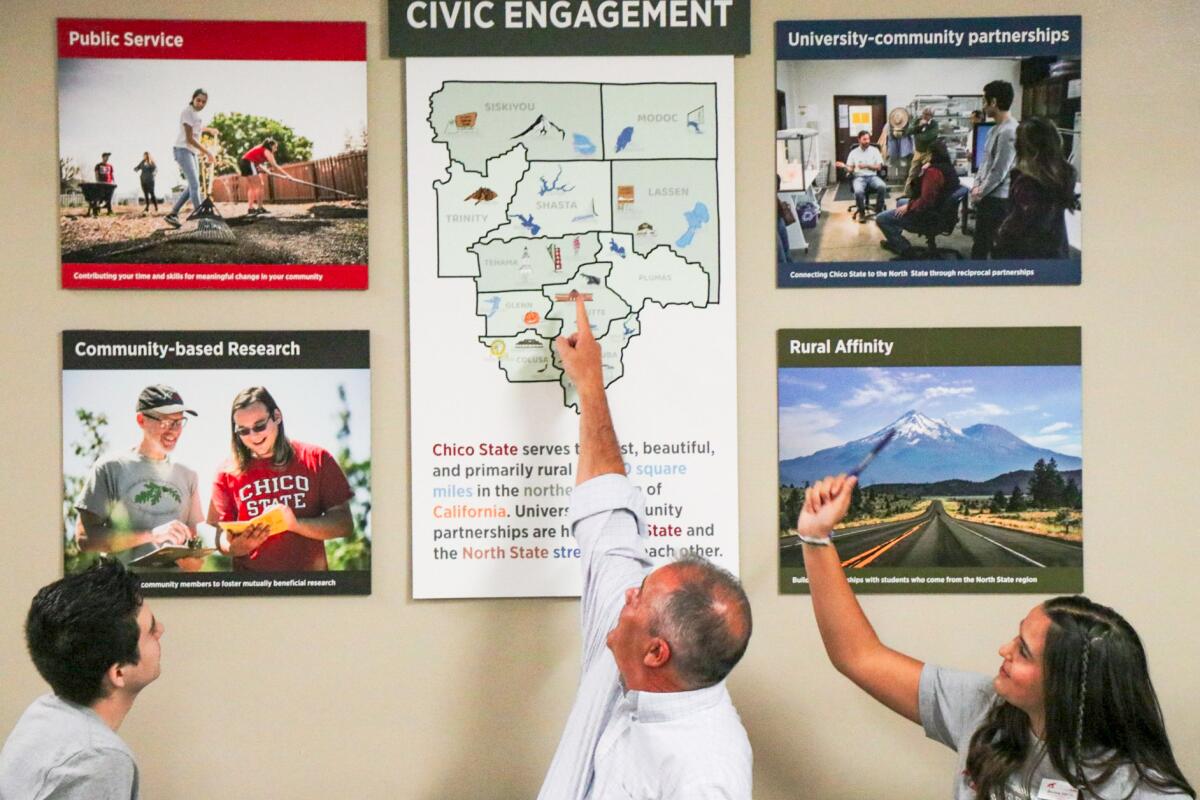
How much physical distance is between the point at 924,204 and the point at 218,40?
1.67 m

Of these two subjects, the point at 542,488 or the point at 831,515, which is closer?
the point at 831,515

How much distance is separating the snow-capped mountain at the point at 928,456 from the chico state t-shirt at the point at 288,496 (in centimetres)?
105

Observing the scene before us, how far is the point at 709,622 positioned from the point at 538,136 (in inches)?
46.5

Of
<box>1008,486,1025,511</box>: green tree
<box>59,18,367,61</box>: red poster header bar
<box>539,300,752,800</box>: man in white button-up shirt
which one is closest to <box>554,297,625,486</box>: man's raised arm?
<box>539,300,752,800</box>: man in white button-up shirt

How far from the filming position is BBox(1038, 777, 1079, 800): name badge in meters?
1.64

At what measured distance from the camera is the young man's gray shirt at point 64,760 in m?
1.52

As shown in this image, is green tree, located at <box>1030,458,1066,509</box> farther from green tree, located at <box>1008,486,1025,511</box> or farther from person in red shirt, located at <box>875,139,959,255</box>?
person in red shirt, located at <box>875,139,959,255</box>

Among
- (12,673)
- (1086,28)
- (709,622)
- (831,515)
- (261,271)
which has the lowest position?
(12,673)

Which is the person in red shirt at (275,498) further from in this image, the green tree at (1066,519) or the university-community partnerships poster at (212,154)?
the green tree at (1066,519)

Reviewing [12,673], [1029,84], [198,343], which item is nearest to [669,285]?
[1029,84]

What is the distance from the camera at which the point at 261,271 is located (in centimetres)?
218

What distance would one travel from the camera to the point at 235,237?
2.18 m

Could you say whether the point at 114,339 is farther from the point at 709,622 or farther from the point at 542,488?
the point at 709,622

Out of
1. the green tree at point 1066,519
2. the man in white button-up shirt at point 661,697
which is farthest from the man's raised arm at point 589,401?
the green tree at point 1066,519
